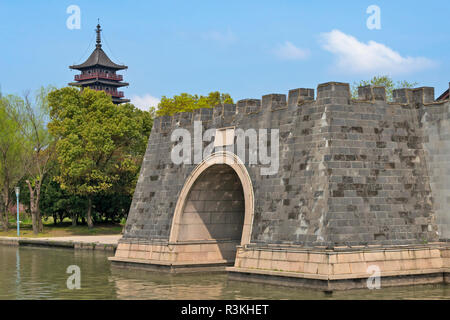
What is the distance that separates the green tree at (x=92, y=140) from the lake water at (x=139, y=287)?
589 inches

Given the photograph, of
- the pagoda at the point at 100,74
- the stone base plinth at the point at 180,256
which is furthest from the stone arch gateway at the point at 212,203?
the pagoda at the point at 100,74

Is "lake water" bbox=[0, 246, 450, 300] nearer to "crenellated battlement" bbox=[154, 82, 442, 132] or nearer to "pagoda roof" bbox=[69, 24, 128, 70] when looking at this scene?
"crenellated battlement" bbox=[154, 82, 442, 132]

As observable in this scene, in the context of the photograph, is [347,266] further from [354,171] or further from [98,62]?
[98,62]

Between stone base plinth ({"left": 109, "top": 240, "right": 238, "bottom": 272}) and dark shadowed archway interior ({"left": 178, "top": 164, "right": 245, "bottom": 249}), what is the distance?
298 millimetres

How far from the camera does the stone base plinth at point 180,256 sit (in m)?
23.4

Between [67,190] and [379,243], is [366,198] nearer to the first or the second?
[379,243]

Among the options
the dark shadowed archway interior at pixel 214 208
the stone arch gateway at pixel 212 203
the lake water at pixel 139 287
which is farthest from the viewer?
the dark shadowed archway interior at pixel 214 208

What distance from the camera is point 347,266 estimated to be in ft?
57.5

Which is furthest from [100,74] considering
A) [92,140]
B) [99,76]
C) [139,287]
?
[139,287]

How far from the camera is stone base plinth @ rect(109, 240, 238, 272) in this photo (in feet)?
76.7

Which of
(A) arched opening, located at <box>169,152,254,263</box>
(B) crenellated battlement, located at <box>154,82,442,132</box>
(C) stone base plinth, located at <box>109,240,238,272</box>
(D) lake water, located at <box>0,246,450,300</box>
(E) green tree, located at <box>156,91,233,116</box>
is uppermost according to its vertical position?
(E) green tree, located at <box>156,91,233,116</box>

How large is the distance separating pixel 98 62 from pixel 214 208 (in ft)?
213

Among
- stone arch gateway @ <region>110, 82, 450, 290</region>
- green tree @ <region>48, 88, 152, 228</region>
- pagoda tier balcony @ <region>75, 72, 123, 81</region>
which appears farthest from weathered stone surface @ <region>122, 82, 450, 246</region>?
pagoda tier balcony @ <region>75, 72, 123, 81</region>

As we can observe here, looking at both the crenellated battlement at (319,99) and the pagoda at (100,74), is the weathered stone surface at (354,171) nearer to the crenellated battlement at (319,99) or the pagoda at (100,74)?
the crenellated battlement at (319,99)
